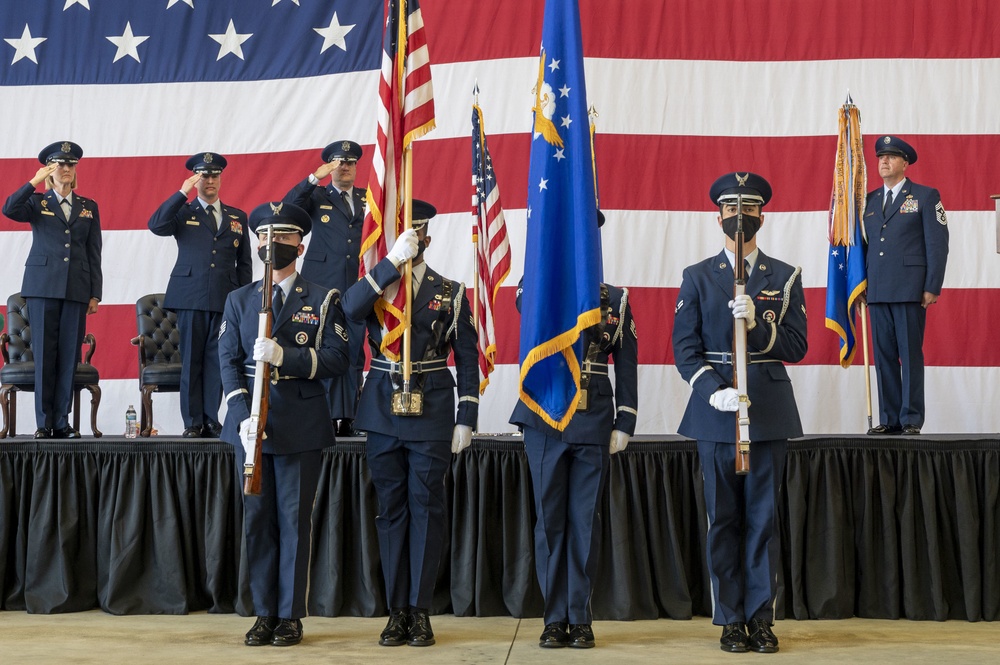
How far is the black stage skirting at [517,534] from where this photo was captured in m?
4.68

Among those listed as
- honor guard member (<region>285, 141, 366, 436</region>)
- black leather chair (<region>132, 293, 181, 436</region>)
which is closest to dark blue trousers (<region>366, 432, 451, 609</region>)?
honor guard member (<region>285, 141, 366, 436</region>)

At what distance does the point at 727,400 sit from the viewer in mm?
3656

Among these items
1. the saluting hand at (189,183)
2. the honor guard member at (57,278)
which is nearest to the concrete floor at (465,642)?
the honor guard member at (57,278)

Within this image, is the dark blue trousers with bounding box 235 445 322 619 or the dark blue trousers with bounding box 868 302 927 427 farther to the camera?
the dark blue trousers with bounding box 868 302 927 427

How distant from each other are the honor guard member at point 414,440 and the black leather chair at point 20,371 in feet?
7.60

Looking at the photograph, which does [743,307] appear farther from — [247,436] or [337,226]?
[337,226]

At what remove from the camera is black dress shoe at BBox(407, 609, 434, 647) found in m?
3.90

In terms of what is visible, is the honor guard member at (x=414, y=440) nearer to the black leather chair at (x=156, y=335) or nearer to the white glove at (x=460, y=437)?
the white glove at (x=460, y=437)

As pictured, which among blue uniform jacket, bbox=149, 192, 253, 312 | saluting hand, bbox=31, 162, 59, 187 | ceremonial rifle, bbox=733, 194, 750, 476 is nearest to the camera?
ceremonial rifle, bbox=733, 194, 750, 476

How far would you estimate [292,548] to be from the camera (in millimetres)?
3852

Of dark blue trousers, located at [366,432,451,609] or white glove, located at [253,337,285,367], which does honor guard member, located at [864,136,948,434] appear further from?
white glove, located at [253,337,285,367]

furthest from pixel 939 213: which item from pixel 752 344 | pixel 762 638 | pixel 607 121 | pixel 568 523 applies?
pixel 568 523

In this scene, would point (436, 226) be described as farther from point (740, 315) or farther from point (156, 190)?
point (740, 315)

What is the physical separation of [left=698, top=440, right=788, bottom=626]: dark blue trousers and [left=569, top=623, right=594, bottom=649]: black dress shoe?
457 millimetres
